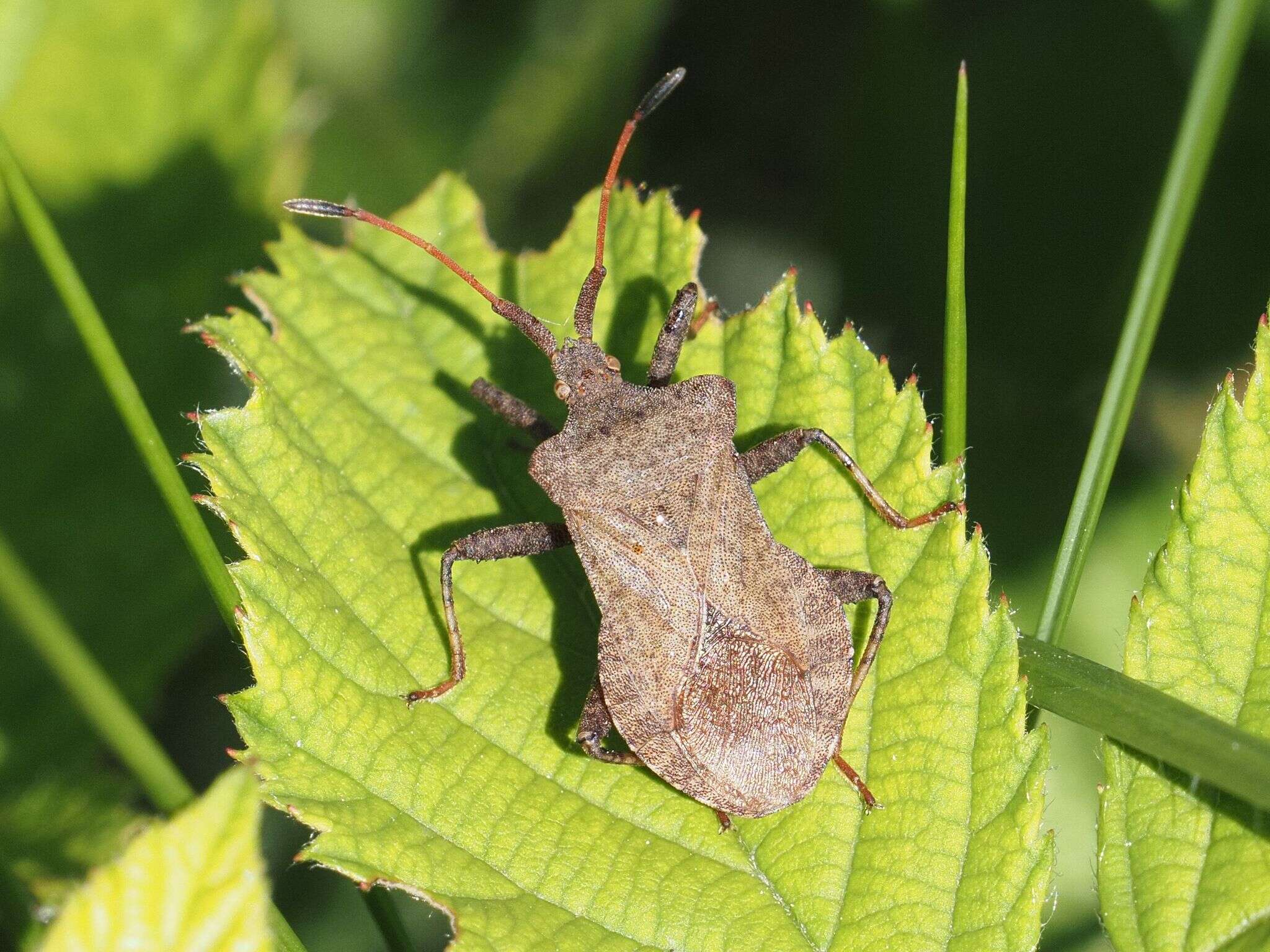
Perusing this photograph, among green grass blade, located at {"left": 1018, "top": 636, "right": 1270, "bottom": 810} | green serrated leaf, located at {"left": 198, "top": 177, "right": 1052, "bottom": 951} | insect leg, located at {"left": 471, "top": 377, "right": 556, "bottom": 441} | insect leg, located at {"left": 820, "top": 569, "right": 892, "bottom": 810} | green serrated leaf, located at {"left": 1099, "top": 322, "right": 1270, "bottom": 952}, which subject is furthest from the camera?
insect leg, located at {"left": 471, "top": 377, "right": 556, "bottom": 441}

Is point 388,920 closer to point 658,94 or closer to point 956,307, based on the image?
point 956,307

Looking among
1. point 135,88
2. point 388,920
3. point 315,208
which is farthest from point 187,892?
point 135,88

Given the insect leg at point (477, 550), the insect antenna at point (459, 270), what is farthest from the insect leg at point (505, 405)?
the insect leg at point (477, 550)

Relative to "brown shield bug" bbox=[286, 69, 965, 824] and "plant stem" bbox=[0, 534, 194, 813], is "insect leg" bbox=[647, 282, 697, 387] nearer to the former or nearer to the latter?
"brown shield bug" bbox=[286, 69, 965, 824]

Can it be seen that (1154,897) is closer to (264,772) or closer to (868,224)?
(264,772)

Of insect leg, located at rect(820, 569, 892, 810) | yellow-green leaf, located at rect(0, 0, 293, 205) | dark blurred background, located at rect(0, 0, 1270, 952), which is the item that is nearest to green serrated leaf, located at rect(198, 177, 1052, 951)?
insect leg, located at rect(820, 569, 892, 810)

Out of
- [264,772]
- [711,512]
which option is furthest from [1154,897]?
[264,772]

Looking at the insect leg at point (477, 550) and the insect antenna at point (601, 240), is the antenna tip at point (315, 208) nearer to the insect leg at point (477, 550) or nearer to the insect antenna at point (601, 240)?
the insect antenna at point (601, 240)
